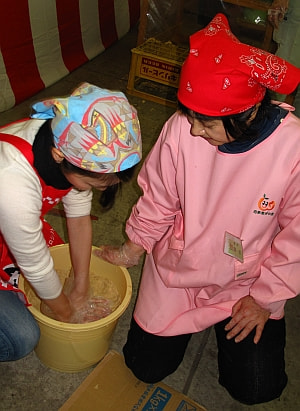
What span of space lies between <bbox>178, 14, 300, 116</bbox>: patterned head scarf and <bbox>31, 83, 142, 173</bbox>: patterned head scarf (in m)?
0.15

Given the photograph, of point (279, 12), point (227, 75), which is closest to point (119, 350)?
point (227, 75)

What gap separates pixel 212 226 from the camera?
1.19 metres

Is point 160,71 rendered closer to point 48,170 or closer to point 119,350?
point 119,350

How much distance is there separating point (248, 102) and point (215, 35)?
0.51ft

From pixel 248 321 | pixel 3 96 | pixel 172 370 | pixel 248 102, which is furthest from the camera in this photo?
pixel 3 96

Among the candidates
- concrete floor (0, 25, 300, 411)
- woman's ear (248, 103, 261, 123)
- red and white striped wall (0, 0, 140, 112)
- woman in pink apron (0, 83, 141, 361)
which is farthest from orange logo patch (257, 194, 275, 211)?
red and white striped wall (0, 0, 140, 112)

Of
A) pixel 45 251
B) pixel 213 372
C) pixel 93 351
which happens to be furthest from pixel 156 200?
pixel 213 372

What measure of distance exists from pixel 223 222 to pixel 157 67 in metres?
1.85

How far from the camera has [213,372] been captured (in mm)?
1472

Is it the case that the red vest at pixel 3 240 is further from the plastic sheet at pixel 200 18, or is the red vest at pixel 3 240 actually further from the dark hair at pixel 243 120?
the plastic sheet at pixel 200 18

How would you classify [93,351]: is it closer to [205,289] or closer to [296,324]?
[205,289]

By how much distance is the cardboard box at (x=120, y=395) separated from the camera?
1.31 m

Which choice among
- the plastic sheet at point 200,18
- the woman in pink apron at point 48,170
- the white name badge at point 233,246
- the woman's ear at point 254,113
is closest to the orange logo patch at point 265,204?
the white name badge at point 233,246

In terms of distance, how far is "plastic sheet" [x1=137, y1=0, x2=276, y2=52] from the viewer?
288cm
